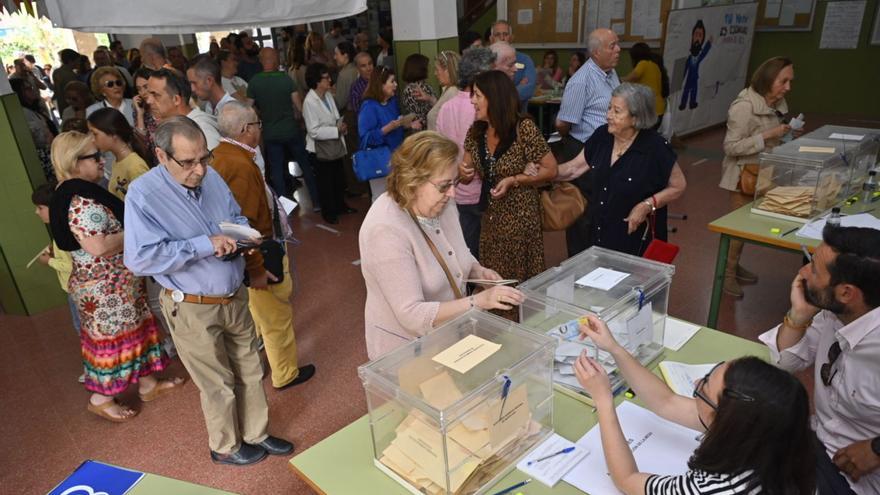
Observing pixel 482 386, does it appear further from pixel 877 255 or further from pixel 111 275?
pixel 111 275

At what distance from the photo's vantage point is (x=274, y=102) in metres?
5.50

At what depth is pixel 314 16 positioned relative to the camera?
1.67 feet

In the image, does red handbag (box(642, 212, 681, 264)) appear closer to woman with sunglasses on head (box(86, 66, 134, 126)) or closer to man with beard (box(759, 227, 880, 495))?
man with beard (box(759, 227, 880, 495))

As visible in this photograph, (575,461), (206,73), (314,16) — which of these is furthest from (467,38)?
A: (314,16)

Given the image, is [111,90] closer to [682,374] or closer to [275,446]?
[275,446]

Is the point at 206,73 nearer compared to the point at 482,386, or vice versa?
the point at 482,386

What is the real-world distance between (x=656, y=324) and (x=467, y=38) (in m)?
5.00

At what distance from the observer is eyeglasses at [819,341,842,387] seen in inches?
72.3

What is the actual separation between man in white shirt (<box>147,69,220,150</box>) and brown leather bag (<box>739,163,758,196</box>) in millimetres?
3313

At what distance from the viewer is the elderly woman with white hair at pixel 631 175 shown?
288 cm

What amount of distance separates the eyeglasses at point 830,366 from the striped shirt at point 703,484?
0.89m

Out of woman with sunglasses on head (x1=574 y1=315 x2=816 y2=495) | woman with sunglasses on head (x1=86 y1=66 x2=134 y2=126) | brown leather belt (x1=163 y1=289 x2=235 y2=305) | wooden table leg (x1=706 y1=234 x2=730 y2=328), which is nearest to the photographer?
woman with sunglasses on head (x1=574 y1=315 x2=816 y2=495)

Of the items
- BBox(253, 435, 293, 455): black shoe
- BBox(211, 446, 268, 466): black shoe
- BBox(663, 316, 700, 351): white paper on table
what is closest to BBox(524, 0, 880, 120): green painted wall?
BBox(663, 316, 700, 351): white paper on table

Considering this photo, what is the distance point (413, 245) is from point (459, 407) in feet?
2.49
